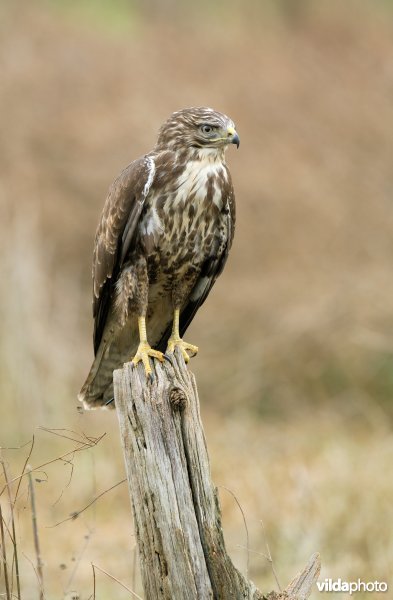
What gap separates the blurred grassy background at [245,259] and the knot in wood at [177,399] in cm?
131

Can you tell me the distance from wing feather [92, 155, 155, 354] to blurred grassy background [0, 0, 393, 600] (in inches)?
36.2

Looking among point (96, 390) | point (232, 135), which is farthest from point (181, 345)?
point (232, 135)

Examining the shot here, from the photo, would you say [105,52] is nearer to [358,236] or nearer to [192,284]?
[358,236]

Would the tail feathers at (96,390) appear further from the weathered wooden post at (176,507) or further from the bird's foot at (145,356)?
the weathered wooden post at (176,507)

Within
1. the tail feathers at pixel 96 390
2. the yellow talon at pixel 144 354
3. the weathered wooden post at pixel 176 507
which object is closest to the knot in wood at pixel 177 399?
the weathered wooden post at pixel 176 507

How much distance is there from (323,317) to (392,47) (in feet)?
22.8

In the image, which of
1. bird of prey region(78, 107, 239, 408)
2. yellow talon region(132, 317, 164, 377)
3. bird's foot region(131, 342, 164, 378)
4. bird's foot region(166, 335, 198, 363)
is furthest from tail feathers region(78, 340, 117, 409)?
bird's foot region(131, 342, 164, 378)

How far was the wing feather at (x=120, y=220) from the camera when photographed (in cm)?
504

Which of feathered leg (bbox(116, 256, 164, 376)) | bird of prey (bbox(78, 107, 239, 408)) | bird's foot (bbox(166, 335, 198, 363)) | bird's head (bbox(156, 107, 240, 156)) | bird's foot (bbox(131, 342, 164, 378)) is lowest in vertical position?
bird's foot (bbox(131, 342, 164, 378))

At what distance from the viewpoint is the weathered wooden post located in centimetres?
367

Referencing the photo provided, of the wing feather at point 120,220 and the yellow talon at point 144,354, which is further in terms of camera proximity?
the wing feather at point 120,220

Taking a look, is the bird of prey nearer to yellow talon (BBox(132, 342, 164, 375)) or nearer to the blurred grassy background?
yellow talon (BBox(132, 342, 164, 375))

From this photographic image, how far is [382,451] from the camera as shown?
8.86 meters

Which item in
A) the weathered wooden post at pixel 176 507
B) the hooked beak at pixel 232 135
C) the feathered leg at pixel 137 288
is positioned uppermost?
the hooked beak at pixel 232 135
